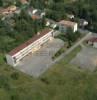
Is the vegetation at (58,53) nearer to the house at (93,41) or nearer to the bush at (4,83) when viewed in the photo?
the house at (93,41)

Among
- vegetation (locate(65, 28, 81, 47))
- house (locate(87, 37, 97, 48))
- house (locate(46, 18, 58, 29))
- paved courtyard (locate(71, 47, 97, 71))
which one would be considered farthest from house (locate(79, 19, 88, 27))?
paved courtyard (locate(71, 47, 97, 71))

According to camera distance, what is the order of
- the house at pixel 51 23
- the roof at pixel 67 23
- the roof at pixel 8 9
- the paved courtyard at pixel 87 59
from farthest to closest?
the roof at pixel 8 9
the house at pixel 51 23
the roof at pixel 67 23
the paved courtyard at pixel 87 59

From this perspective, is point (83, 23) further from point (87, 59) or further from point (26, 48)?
point (26, 48)

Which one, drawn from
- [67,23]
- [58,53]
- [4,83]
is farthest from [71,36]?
[4,83]

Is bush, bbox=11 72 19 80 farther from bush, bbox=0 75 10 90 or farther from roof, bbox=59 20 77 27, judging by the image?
roof, bbox=59 20 77 27

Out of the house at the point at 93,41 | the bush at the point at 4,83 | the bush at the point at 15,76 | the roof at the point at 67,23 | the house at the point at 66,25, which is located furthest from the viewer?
the roof at the point at 67,23

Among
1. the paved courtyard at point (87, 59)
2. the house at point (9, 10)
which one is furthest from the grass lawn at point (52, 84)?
the house at point (9, 10)
